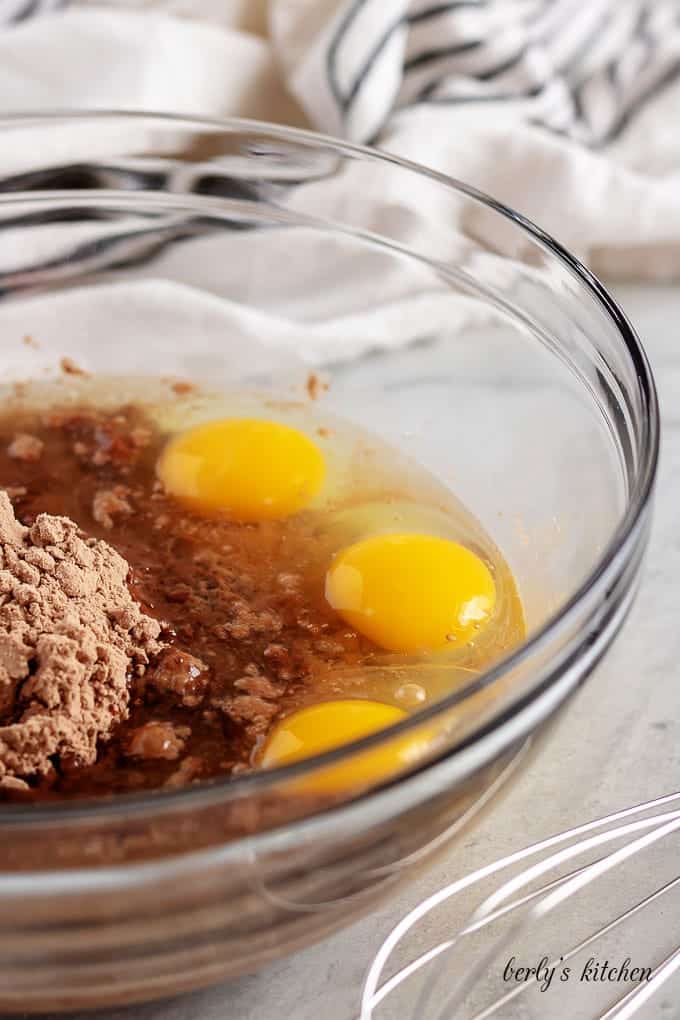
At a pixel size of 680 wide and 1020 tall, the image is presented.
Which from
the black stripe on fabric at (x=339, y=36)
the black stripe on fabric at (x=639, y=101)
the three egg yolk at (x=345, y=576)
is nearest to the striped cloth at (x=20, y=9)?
the black stripe on fabric at (x=339, y=36)

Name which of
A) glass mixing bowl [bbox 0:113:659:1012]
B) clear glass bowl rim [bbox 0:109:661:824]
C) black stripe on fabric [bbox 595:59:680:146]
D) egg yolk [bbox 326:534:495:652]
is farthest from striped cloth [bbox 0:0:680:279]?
egg yolk [bbox 326:534:495:652]

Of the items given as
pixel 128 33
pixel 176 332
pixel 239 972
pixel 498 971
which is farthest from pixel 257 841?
pixel 128 33

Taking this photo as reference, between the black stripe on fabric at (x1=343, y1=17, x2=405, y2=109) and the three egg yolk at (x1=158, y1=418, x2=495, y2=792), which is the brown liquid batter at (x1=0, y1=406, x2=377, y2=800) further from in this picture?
the black stripe on fabric at (x1=343, y1=17, x2=405, y2=109)

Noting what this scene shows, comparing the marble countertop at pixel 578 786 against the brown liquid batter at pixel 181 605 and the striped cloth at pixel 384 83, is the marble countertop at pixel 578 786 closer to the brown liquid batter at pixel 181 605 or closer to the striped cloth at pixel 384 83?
the brown liquid batter at pixel 181 605

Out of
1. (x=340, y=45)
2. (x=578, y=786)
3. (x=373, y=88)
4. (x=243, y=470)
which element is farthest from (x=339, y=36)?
(x=578, y=786)

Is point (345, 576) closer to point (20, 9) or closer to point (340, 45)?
point (340, 45)

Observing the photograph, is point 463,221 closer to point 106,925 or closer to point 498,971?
point 498,971
